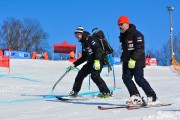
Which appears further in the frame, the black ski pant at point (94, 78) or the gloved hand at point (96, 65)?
the black ski pant at point (94, 78)

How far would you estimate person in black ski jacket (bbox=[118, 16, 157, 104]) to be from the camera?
7.14m

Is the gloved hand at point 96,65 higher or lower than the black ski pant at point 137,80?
higher

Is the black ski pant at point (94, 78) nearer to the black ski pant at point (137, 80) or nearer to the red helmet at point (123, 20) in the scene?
the black ski pant at point (137, 80)

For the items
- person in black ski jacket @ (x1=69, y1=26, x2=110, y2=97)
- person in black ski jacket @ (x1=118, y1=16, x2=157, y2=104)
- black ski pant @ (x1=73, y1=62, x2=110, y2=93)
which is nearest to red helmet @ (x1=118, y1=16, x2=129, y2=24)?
person in black ski jacket @ (x1=118, y1=16, x2=157, y2=104)

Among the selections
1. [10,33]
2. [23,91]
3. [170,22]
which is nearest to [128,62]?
[23,91]

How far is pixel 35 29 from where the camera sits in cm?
7056

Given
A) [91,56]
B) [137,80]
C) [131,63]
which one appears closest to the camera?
[131,63]

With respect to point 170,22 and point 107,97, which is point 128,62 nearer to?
point 107,97

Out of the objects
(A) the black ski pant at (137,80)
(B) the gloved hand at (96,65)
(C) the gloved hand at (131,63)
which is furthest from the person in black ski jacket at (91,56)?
(C) the gloved hand at (131,63)

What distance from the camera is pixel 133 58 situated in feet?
23.2

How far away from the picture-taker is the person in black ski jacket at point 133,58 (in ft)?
23.4

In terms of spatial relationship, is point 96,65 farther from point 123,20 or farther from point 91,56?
point 123,20

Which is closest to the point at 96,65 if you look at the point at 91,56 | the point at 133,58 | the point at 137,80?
the point at 91,56

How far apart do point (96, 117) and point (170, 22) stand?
37.5 meters
